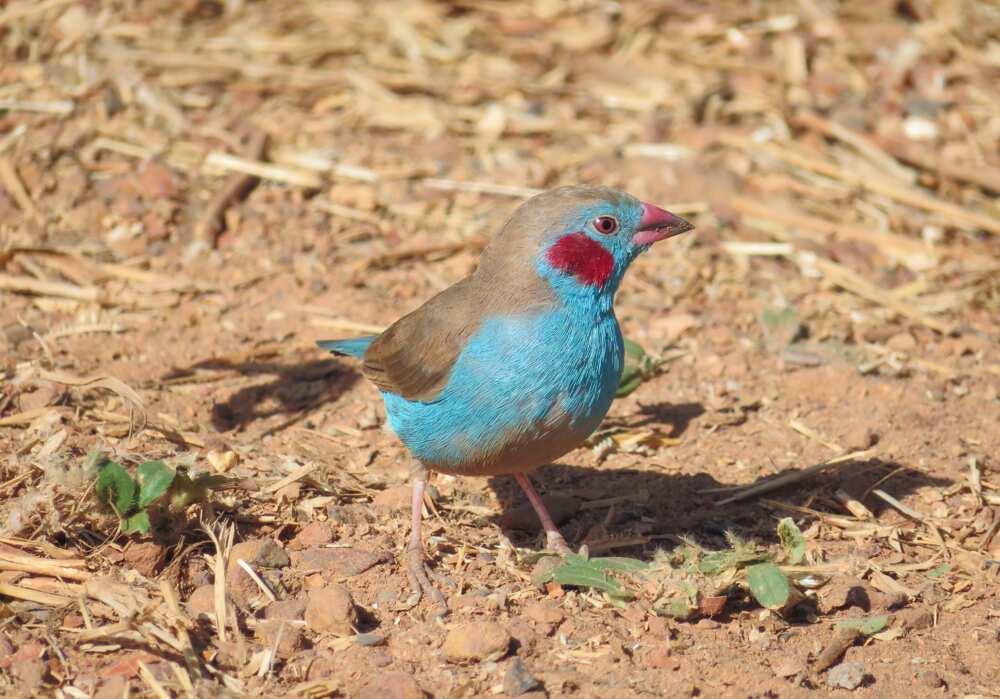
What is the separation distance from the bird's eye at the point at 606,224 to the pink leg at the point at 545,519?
1113 mm

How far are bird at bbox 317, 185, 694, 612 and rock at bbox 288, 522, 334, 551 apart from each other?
0.33 m

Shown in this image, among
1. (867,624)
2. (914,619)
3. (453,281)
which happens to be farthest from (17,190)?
(914,619)

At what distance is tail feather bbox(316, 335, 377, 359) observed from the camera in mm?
5387

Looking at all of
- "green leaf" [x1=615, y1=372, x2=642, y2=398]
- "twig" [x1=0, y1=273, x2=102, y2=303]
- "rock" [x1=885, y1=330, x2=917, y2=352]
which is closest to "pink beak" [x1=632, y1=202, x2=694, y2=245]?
"green leaf" [x1=615, y1=372, x2=642, y2=398]

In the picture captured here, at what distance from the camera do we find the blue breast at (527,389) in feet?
14.1

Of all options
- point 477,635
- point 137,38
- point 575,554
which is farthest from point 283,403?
point 137,38

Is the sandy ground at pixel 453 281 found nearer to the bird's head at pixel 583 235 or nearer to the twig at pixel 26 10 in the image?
the twig at pixel 26 10

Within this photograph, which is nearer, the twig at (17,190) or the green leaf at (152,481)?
the green leaf at (152,481)

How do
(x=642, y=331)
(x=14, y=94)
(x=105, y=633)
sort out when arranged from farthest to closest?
(x=14, y=94) < (x=642, y=331) < (x=105, y=633)

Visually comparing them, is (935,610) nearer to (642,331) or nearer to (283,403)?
(642,331)

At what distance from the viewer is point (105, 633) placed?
3838 mm

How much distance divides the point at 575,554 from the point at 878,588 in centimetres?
113

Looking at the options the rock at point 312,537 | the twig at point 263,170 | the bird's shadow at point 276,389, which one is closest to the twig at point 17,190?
the twig at point 263,170

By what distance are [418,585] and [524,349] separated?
93cm
